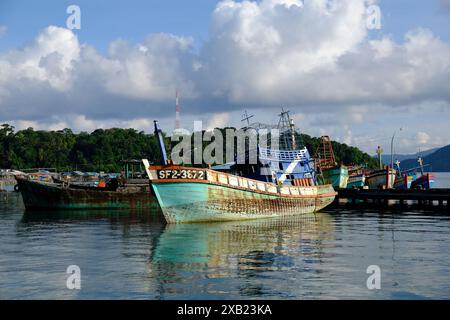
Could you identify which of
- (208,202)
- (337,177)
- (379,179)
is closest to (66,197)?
(208,202)

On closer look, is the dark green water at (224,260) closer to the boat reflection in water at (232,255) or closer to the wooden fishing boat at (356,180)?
the boat reflection in water at (232,255)

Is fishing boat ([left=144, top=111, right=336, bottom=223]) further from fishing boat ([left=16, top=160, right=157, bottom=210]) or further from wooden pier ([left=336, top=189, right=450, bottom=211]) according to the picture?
fishing boat ([left=16, top=160, right=157, bottom=210])

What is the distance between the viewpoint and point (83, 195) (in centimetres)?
6188

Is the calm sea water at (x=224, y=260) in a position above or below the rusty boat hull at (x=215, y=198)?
below

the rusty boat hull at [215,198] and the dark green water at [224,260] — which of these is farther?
the rusty boat hull at [215,198]

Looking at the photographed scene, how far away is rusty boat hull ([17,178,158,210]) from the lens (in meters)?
60.7

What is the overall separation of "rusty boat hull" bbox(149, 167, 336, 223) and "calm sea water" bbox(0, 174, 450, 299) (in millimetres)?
1583

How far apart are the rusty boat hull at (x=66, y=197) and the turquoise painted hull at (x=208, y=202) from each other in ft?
70.4

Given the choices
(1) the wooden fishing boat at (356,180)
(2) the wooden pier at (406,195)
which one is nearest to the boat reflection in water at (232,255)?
(2) the wooden pier at (406,195)

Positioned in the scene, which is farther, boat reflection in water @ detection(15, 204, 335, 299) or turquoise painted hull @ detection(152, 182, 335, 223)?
turquoise painted hull @ detection(152, 182, 335, 223)

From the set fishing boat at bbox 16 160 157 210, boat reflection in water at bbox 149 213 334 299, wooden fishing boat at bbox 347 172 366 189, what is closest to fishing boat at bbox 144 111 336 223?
boat reflection in water at bbox 149 213 334 299

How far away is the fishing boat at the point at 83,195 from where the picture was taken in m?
60.8
